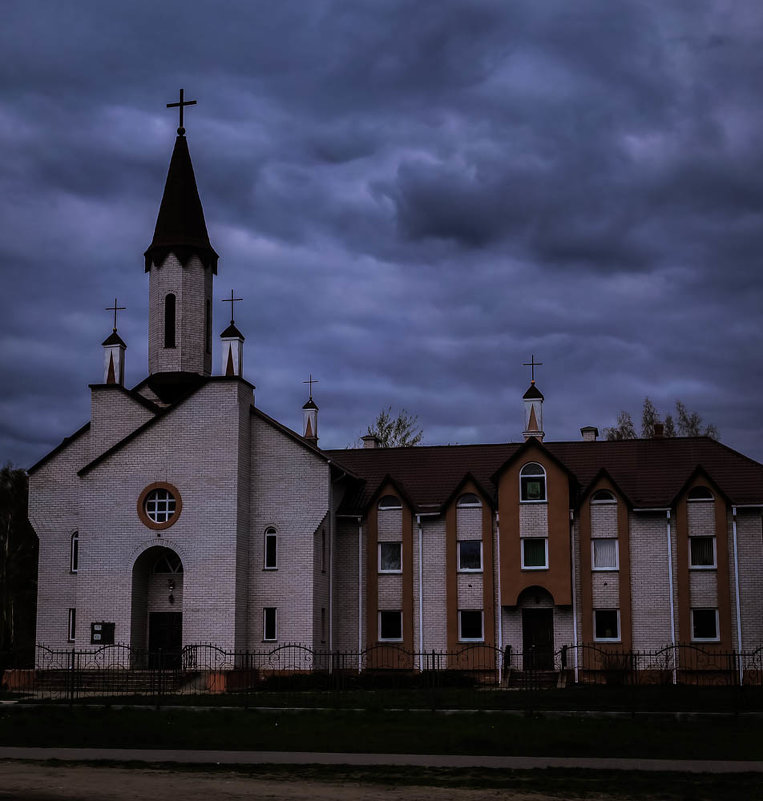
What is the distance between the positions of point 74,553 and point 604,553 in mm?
19224

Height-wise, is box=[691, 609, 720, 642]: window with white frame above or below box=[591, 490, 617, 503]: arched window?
below

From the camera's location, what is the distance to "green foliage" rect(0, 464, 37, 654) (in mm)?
64312

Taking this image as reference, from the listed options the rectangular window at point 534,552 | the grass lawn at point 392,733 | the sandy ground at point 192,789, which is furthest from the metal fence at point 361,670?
the sandy ground at point 192,789

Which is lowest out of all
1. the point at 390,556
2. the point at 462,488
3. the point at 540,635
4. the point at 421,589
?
the point at 540,635

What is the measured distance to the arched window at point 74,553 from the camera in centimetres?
4188

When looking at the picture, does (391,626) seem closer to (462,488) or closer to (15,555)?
(462,488)

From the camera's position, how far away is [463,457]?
44656 mm

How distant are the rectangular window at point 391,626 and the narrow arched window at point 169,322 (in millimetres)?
12992

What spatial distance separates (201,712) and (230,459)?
15.6 m

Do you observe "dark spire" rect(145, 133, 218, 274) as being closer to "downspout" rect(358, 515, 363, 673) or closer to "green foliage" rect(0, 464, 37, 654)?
"downspout" rect(358, 515, 363, 673)

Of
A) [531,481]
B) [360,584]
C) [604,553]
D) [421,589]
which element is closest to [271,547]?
[360,584]

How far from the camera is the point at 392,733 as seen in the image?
20922 mm

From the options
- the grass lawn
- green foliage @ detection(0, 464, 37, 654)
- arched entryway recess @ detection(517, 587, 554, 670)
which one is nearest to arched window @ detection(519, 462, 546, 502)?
arched entryway recess @ detection(517, 587, 554, 670)

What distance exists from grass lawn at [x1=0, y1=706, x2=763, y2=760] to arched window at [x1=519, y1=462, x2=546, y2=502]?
1746cm
